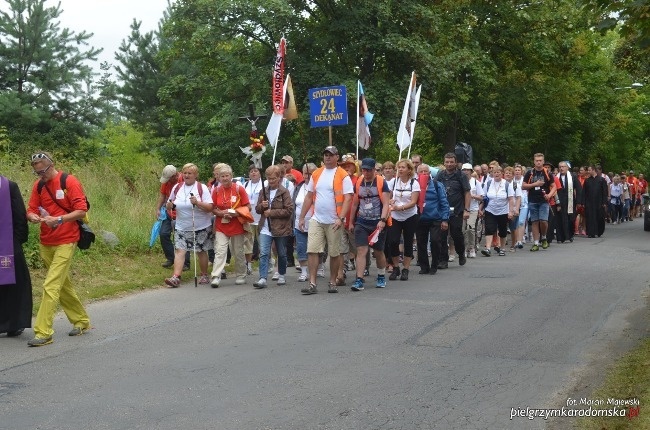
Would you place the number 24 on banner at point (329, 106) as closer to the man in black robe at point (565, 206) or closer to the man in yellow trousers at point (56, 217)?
the man in black robe at point (565, 206)

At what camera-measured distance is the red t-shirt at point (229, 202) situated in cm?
1378

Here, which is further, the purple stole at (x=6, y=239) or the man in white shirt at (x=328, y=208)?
the man in white shirt at (x=328, y=208)

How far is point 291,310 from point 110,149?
24.3 meters

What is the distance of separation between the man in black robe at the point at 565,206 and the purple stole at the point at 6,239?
1518 centimetres

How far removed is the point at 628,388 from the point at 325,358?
2605mm

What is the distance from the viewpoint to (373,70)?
90.9ft

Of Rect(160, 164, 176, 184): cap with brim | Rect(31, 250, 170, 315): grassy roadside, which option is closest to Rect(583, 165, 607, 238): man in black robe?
Rect(31, 250, 170, 315): grassy roadside

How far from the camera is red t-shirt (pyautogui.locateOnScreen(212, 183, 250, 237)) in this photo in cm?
1378

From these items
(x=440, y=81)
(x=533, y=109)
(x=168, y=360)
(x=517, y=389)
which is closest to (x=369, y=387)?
(x=517, y=389)

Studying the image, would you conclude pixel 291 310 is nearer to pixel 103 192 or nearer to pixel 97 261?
pixel 97 261

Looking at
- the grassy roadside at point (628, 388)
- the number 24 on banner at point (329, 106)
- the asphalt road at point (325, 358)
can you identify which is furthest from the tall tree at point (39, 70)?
the grassy roadside at point (628, 388)

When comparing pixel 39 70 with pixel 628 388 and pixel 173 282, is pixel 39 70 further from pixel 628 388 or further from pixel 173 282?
pixel 628 388

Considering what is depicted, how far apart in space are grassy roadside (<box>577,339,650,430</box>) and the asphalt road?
175 mm

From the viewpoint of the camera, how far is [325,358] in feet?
27.1
